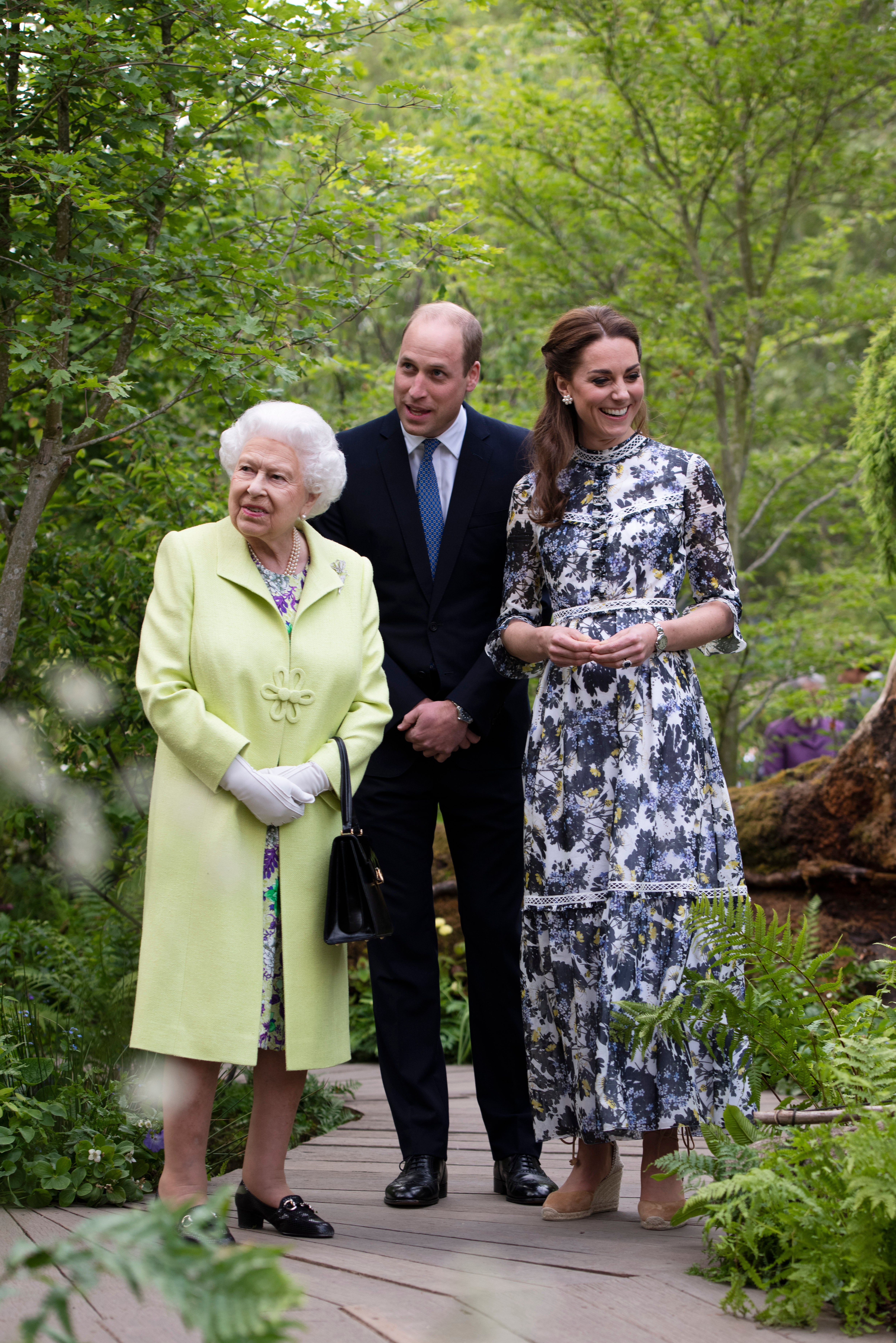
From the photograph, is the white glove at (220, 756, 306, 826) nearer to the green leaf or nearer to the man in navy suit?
the man in navy suit

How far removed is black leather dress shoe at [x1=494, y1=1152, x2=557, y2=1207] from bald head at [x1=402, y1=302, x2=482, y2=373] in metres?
2.25

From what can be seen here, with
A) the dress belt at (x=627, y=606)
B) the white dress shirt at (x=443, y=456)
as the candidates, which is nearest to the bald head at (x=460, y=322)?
→ the white dress shirt at (x=443, y=456)

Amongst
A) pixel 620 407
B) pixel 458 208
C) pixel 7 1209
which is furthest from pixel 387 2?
pixel 7 1209

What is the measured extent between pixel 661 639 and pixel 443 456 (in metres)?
1.04

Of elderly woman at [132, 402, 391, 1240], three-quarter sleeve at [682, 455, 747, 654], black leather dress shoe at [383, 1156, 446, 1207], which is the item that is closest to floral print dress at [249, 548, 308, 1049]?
elderly woman at [132, 402, 391, 1240]

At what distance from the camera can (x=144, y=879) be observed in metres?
4.67

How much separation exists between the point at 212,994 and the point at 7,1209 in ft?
2.74

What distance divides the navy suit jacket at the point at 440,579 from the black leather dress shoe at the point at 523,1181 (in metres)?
1.10

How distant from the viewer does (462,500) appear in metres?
3.65

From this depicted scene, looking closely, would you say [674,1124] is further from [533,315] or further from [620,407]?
[533,315]

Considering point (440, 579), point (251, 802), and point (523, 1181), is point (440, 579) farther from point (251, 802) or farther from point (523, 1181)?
point (523, 1181)

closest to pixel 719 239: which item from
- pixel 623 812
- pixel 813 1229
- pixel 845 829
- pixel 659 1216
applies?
pixel 845 829

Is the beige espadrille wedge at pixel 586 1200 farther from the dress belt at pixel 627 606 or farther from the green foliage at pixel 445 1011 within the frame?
the green foliage at pixel 445 1011

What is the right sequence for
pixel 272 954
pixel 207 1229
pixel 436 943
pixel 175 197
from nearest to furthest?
pixel 207 1229 → pixel 272 954 → pixel 436 943 → pixel 175 197
